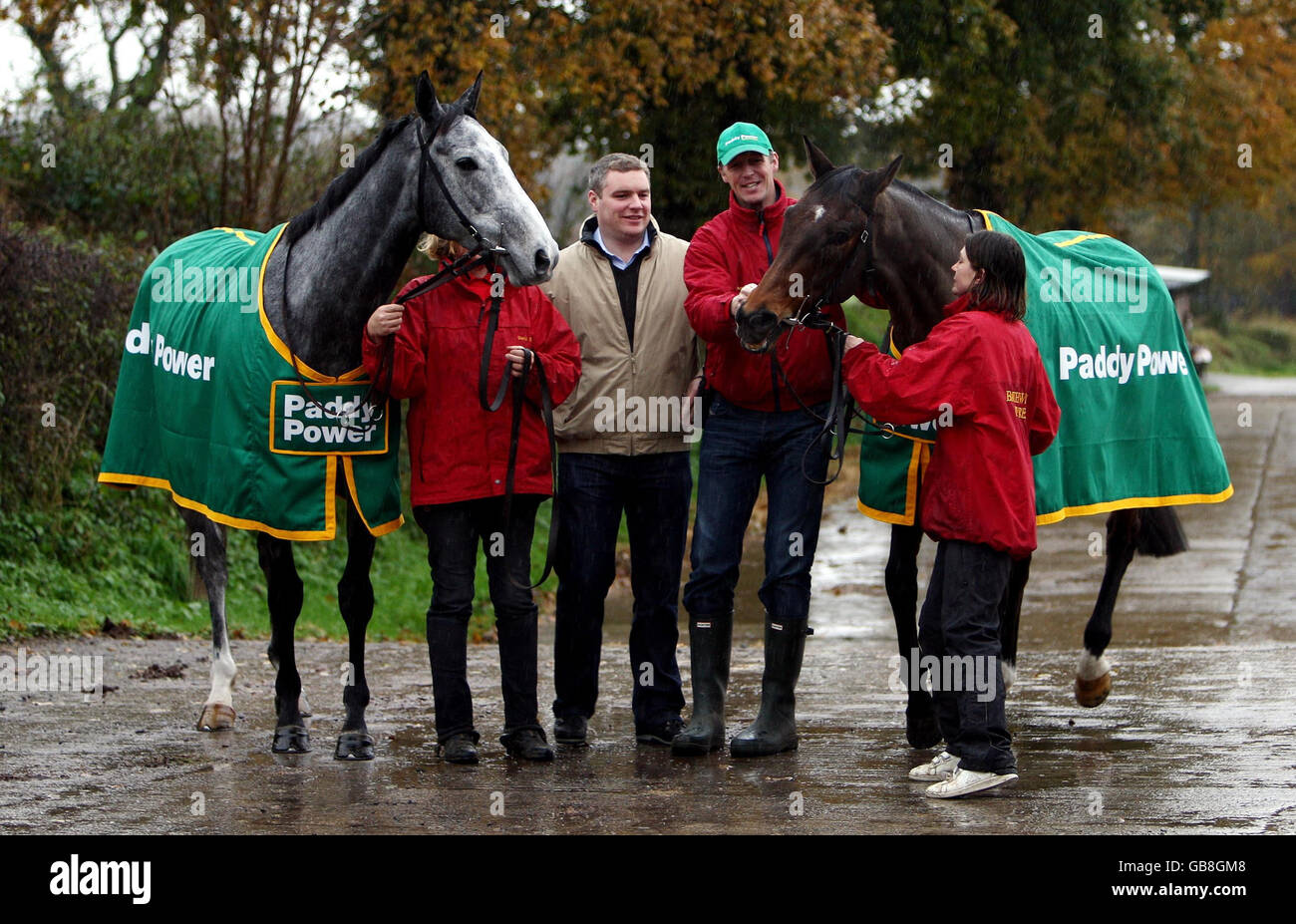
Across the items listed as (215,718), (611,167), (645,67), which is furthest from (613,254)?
(645,67)

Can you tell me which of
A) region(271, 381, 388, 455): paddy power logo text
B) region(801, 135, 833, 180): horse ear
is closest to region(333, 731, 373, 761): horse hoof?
region(271, 381, 388, 455): paddy power logo text

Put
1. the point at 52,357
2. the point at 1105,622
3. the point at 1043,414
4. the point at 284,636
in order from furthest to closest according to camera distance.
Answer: the point at 52,357
the point at 1105,622
the point at 284,636
the point at 1043,414

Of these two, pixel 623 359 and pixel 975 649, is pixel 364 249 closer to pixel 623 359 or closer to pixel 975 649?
pixel 623 359

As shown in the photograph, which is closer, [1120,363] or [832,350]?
[832,350]

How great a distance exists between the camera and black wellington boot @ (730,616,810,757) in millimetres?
5520

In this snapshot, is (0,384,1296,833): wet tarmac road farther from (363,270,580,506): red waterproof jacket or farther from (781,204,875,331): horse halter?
(781,204,875,331): horse halter

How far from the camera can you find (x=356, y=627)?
580 cm

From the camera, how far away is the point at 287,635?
5914 millimetres

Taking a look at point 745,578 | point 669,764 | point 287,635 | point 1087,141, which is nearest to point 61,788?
point 287,635

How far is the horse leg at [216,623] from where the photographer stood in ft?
20.4

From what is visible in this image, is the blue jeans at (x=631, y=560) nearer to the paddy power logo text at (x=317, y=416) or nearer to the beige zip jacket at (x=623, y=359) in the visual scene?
the beige zip jacket at (x=623, y=359)

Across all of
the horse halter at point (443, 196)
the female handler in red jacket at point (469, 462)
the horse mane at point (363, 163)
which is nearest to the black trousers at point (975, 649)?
the female handler in red jacket at point (469, 462)

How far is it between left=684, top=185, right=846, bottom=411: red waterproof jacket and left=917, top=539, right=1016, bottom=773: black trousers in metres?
0.88

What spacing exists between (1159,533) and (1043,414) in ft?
7.86
